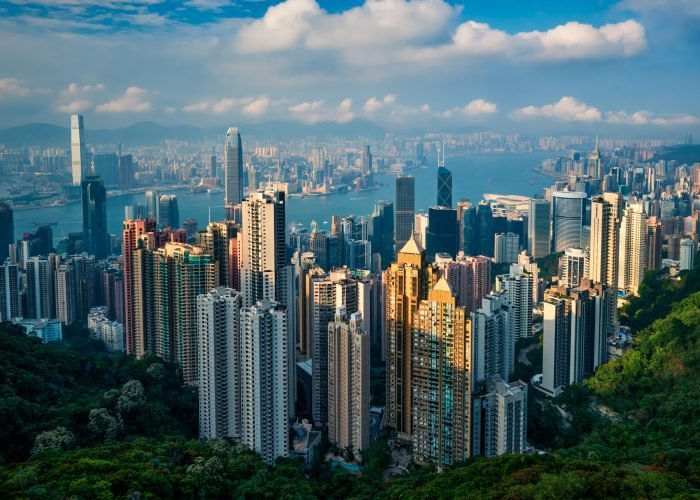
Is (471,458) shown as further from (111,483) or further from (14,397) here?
(14,397)

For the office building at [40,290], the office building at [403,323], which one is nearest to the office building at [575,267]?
the office building at [403,323]

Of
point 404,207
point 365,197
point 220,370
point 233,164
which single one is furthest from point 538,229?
point 220,370

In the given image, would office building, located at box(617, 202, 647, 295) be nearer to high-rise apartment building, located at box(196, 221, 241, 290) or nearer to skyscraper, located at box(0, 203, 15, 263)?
high-rise apartment building, located at box(196, 221, 241, 290)

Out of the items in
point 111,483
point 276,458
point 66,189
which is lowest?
point 276,458

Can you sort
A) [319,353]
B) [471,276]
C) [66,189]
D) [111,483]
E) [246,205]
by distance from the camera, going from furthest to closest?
[66,189] → [471,276] → [246,205] → [319,353] → [111,483]

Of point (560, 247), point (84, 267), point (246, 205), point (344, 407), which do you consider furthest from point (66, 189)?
point (344, 407)

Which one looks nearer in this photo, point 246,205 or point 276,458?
point 276,458
